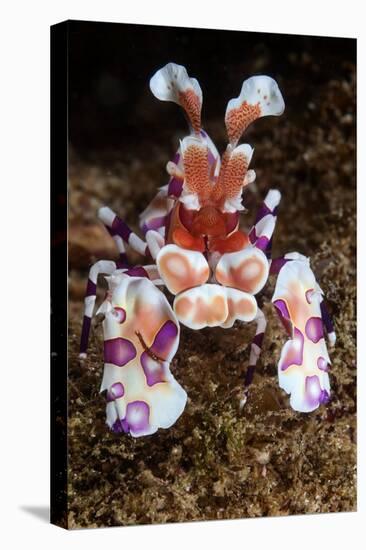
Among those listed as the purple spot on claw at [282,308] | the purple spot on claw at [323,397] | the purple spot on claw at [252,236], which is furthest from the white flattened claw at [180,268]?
the purple spot on claw at [323,397]

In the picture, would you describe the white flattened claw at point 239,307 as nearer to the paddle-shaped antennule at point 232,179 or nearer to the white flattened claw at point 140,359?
the white flattened claw at point 140,359

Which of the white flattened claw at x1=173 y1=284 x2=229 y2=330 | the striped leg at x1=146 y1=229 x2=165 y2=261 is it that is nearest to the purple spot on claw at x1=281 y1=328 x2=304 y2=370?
the white flattened claw at x1=173 y1=284 x2=229 y2=330

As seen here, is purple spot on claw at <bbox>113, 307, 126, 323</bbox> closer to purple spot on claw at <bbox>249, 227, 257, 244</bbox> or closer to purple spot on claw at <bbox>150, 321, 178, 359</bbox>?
purple spot on claw at <bbox>150, 321, 178, 359</bbox>

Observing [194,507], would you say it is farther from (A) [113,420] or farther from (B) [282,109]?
(B) [282,109]

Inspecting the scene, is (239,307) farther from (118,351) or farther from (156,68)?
(156,68)

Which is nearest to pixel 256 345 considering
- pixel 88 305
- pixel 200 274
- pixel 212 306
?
pixel 212 306
